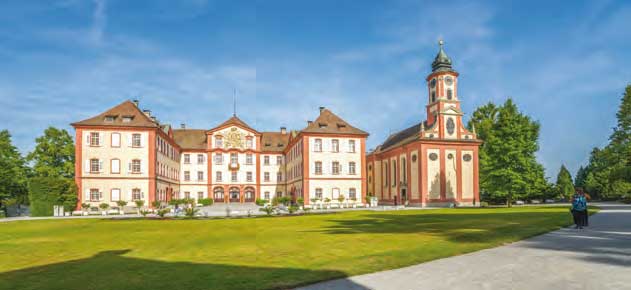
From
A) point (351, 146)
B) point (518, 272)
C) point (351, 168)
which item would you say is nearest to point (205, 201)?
point (351, 168)

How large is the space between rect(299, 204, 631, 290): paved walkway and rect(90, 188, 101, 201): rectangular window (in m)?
42.2

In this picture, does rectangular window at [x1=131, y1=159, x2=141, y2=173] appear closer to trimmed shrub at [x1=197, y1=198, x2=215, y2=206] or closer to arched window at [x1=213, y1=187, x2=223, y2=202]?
trimmed shrub at [x1=197, y1=198, x2=215, y2=206]

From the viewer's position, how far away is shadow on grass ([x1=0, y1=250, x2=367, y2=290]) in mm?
7426

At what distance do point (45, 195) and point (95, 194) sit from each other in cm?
547

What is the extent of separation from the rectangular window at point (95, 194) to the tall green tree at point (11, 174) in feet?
34.0

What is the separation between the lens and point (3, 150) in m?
49.3

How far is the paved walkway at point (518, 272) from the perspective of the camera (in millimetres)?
6729

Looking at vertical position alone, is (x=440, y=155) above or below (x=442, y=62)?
below

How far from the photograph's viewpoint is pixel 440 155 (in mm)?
48844

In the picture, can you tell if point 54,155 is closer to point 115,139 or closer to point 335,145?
point 115,139

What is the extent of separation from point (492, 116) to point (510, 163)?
59.0 feet

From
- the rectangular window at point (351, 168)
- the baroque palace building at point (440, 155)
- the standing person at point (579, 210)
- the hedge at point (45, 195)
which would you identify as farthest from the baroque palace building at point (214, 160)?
the standing person at point (579, 210)

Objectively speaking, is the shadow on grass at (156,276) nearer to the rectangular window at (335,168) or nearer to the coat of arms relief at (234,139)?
the rectangular window at (335,168)

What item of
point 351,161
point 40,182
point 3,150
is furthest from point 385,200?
point 3,150
